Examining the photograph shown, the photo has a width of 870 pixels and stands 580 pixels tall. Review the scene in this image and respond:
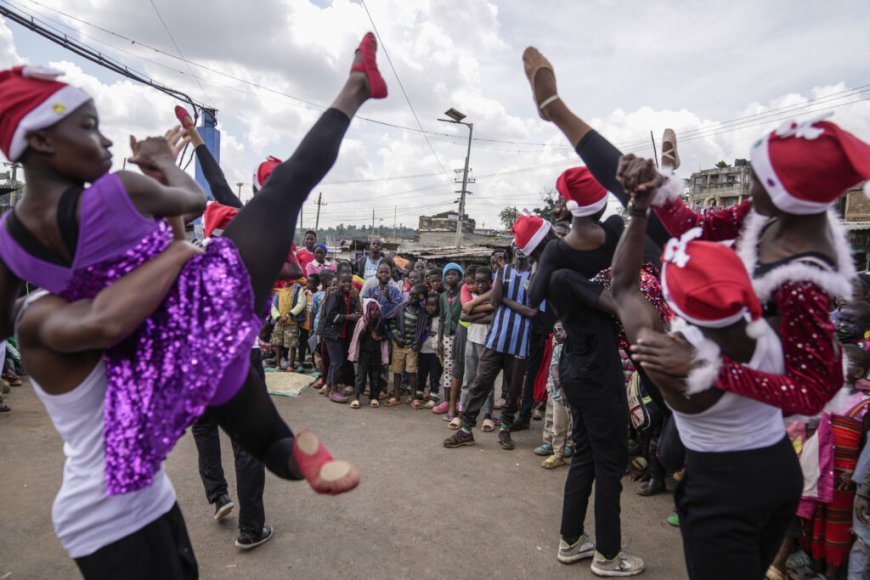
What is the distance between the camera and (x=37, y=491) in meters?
4.03

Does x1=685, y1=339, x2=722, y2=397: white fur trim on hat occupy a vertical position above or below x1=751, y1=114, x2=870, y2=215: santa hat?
below

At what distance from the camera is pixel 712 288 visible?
1469 millimetres

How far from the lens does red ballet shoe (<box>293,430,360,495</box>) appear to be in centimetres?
155

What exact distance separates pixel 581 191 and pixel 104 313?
96.2 inches

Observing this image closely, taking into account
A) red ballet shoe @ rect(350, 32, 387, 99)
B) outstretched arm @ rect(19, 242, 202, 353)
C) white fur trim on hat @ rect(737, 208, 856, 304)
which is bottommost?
outstretched arm @ rect(19, 242, 202, 353)

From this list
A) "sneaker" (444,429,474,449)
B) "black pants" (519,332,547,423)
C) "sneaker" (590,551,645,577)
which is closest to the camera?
"sneaker" (590,551,645,577)

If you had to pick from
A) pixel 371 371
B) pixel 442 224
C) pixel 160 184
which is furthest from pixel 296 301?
pixel 442 224

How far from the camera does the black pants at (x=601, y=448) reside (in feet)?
10.1

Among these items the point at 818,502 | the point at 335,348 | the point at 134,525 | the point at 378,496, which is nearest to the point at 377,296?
the point at 335,348

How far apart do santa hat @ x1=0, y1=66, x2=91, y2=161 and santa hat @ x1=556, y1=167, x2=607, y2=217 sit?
2.35 metres

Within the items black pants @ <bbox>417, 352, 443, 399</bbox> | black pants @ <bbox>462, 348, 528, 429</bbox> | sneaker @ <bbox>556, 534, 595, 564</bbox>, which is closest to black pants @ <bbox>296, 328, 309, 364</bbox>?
black pants @ <bbox>417, 352, 443, 399</bbox>

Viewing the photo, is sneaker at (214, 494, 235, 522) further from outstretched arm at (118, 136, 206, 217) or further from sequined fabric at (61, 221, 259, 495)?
outstretched arm at (118, 136, 206, 217)

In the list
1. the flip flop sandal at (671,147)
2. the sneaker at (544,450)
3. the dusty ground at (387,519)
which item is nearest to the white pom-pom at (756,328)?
the flip flop sandal at (671,147)

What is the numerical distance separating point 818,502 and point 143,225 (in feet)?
12.5
